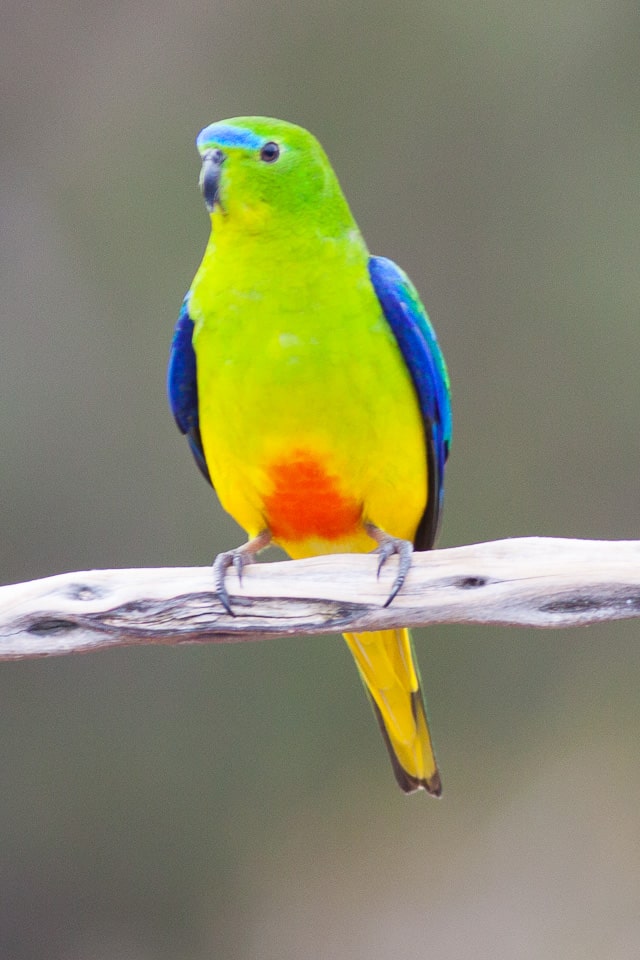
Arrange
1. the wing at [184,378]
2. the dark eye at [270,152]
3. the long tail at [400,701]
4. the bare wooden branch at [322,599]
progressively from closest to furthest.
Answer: the bare wooden branch at [322,599]
the dark eye at [270,152]
the wing at [184,378]
the long tail at [400,701]

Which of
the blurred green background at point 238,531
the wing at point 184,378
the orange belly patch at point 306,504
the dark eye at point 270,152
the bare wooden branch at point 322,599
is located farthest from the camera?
the blurred green background at point 238,531

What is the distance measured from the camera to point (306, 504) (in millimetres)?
2646

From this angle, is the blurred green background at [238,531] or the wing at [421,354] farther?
the blurred green background at [238,531]

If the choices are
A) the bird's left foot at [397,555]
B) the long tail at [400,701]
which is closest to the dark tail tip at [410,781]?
the long tail at [400,701]

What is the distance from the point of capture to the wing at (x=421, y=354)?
2.59 metres

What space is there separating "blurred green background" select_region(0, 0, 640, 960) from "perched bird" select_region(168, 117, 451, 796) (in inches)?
70.6

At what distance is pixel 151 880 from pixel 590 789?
1921 millimetres

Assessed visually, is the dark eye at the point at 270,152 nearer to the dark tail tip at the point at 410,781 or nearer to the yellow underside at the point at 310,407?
the yellow underside at the point at 310,407

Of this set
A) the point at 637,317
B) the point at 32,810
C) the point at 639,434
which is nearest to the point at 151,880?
the point at 32,810

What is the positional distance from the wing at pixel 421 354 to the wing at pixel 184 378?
49 centimetres

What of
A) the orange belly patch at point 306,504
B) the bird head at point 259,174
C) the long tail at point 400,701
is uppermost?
the bird head at point 259,174

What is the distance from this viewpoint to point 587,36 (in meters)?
4.65

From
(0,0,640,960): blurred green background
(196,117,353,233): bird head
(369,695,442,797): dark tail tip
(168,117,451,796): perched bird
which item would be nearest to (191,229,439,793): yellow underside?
(168,117,451,796): perched bird

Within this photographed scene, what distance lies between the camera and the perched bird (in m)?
2.44
